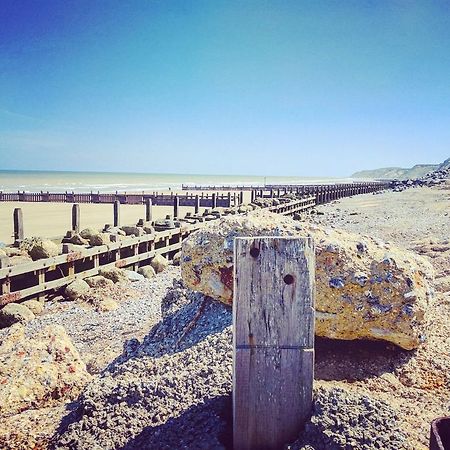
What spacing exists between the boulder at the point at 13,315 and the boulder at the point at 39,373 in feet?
10.9

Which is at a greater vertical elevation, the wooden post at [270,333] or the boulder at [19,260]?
the wooden post at [270,333]

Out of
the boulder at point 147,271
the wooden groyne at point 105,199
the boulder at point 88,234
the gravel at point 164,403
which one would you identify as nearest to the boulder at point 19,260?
the boulder at point 88,234

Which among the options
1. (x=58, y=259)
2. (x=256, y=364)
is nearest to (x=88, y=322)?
(x=58, y=259)

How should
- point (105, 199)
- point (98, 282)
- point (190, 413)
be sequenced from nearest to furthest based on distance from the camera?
1. point (190, 413)
2. point (98, 282)
3. point (105, 199)

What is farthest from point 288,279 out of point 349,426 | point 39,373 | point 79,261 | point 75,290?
point 79,261

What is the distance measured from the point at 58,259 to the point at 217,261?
18.4 ft

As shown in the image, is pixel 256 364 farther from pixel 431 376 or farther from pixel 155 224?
pixel 155 224

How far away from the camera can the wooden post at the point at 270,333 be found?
8.29 feet

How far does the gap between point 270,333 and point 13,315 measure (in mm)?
6579

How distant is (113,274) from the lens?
10.2 meters

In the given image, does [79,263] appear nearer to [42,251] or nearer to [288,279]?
[42,251]

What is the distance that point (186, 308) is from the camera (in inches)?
194

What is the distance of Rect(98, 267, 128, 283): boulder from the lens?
10148 millimetres

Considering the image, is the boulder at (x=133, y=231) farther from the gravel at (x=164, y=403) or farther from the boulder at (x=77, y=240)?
the gravel at (x=164, y=403)
